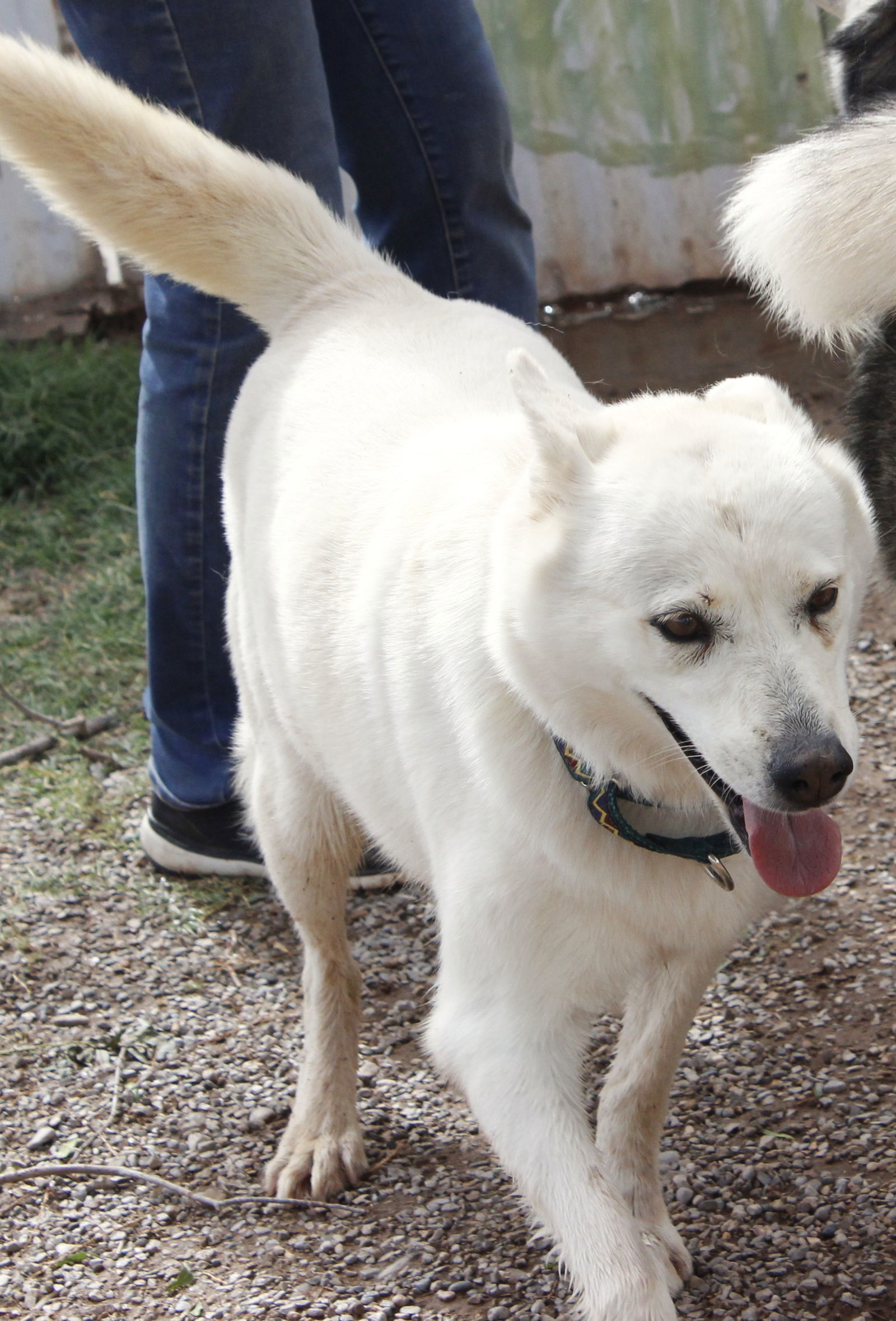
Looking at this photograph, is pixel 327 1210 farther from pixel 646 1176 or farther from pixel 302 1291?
pixel 646 1176

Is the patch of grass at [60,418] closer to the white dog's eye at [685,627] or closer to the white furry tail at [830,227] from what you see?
the white furry tail at [830,227]

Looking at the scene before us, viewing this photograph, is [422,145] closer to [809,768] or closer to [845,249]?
[845,249]

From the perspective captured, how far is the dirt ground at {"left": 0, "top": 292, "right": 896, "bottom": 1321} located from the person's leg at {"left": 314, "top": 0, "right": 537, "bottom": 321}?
1123mm

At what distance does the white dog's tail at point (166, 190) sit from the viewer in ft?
7.52

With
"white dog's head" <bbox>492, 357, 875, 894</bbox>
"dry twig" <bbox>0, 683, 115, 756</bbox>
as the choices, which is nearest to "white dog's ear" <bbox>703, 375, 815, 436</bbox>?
"white dog's head" <bbox>492, 357, 875, 894</bbox>

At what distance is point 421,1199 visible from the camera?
2.27 m

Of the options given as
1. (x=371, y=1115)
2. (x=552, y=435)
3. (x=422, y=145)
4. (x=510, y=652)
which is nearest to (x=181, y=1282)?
(x=371, y=1115)

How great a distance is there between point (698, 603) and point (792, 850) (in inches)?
12.7

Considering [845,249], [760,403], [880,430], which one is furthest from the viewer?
[880,430]

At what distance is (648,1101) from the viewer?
2.08 m

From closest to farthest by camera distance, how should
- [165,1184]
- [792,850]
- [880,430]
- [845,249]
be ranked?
[792,850], [845,249], [165,1184], [880,430]

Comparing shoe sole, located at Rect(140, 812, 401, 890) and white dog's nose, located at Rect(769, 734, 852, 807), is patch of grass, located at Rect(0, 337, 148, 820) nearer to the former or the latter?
shoe sole, located at Rect(140, 812, 401, 890)

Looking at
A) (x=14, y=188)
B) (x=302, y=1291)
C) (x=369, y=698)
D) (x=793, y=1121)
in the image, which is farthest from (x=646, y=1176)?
(x=14, y=188)

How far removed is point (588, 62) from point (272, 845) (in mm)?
3838
